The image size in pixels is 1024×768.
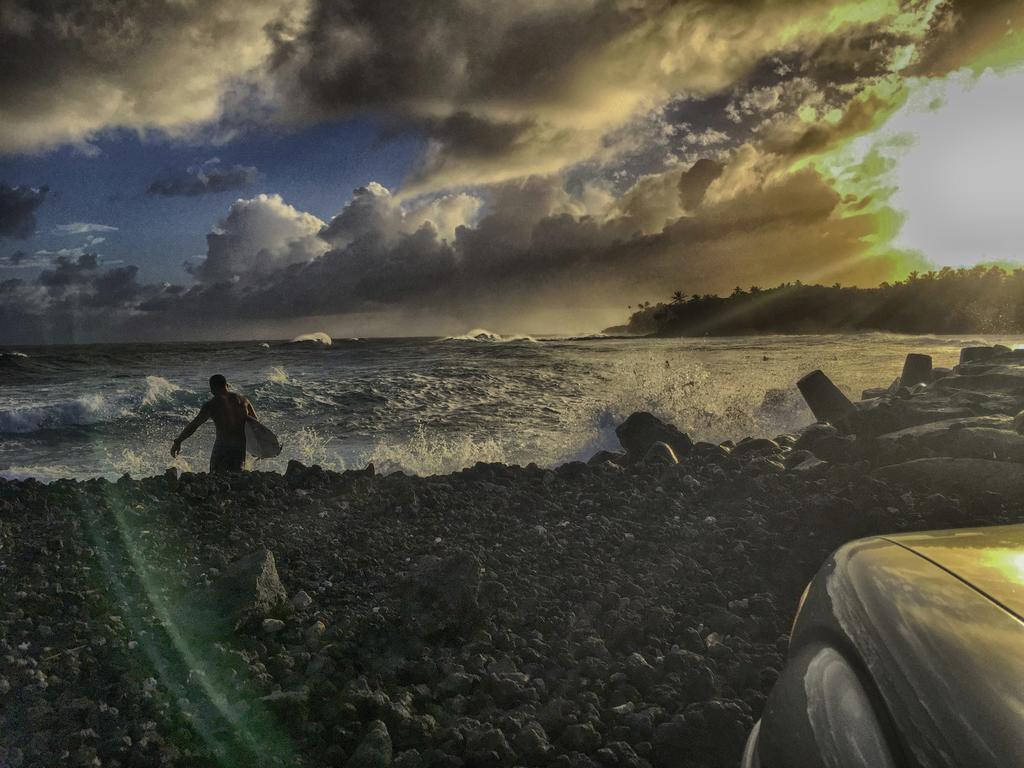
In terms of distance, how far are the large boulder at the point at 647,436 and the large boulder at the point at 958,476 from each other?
2.84m

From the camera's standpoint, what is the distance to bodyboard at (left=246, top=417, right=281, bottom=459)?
9.44 meters

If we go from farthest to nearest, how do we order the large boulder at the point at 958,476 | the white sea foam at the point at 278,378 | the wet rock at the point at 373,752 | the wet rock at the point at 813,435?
1. the white sea foam at the point at 278,378
2. the wet rock at the point at 813,435
3. the large boulder at the point at 958,476
4. the wet rock at the point at 373,752

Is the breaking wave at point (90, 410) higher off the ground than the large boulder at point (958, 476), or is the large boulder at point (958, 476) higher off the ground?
the large boulder at point (958, 476)

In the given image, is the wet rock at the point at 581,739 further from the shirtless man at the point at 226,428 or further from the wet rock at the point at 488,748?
the shirtless man at the point at 226,428

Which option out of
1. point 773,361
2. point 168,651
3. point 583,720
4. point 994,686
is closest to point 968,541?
point 994,686

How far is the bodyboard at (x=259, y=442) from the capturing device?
31.0ft

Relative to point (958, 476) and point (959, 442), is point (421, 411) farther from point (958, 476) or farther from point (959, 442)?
point (958, 476)

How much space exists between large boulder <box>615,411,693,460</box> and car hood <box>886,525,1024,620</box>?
6789 millimetres

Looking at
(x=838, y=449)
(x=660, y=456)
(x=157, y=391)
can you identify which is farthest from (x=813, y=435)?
(x=157, y=391)

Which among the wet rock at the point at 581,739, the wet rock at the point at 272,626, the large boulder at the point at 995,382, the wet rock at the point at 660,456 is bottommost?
the wet rock at the point at 581,739

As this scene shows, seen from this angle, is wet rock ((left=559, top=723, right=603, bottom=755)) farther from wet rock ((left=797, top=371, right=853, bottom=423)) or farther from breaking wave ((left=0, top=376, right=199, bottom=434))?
breaking wave ((left=0, top=376, right=199, bottom=434))

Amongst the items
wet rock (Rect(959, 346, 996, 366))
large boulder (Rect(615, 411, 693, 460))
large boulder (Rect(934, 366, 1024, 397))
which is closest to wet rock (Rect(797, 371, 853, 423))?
large boulder (Rect(934, 366, 1024, 397))

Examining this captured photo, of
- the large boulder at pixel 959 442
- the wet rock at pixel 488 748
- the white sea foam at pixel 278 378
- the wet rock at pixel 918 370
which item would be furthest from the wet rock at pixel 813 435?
the white sea foam at pixel 278 378

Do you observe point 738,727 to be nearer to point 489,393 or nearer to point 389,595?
point 389,595
